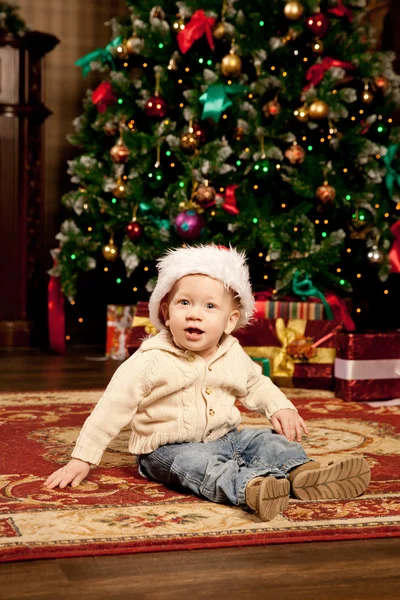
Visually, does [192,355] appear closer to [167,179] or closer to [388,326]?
[167,179]

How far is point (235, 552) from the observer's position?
5.93ft

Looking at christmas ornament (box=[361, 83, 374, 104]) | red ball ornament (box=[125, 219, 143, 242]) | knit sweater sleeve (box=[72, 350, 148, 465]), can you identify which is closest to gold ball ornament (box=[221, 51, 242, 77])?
christmas ornament (box=[361, 83, 374, 104])

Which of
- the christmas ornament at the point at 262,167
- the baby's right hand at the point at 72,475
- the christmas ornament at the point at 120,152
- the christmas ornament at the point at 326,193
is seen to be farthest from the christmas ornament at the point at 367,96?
the baby's right hand at the point at 72,475

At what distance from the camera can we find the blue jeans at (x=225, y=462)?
209 centimetres

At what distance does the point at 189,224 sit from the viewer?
448 centimetres

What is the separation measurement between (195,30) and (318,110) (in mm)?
704

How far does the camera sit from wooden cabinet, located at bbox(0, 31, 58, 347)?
5145 millimetres

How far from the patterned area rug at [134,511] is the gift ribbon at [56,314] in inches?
87.4

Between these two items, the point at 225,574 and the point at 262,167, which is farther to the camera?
the point at 262,167

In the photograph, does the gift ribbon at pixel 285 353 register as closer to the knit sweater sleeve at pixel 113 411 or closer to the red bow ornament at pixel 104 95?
the red bow ornament at pixel 104 95

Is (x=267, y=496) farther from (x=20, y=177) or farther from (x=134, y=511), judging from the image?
(x=20, y=177)

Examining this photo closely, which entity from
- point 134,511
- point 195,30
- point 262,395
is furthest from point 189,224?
point 134,511

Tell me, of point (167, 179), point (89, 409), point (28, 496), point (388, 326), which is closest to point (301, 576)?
point (28, 496)

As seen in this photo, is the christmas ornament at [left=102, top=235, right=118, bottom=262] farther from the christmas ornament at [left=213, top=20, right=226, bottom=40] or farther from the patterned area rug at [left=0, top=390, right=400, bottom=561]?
the patterned area rug at [left=0, top=390, right=400, bottom=561]
